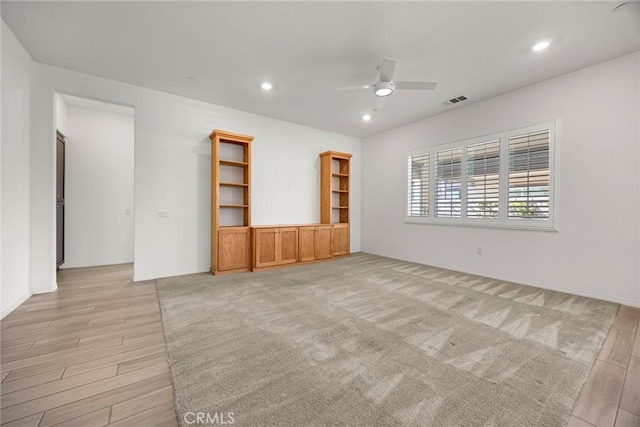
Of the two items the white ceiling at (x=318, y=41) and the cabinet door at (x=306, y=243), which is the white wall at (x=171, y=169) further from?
the cabinet door at (x=306, y=243)

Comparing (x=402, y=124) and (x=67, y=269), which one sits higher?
(x=402, y=124)

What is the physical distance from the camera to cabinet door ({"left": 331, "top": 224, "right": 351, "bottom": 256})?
602 cm

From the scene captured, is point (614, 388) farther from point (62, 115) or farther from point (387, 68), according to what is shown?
point (62, 115)

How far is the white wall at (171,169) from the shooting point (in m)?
3.51

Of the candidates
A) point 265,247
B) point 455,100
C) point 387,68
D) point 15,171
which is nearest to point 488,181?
point 455,100

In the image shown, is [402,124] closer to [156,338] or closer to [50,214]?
[156,338]

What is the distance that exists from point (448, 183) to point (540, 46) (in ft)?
8.10

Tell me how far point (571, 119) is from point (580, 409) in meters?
3.78

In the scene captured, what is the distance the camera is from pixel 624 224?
3195mm

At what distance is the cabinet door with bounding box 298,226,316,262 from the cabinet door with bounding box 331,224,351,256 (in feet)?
1.87

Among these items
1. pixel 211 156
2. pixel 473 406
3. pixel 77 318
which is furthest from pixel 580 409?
pixel 211 156

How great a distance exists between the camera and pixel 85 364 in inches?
75.6

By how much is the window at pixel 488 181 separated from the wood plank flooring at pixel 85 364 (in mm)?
4888

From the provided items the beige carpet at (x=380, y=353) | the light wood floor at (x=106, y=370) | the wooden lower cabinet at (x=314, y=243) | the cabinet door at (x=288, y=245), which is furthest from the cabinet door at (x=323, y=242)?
the light wood floor at (x=106, y=370)
